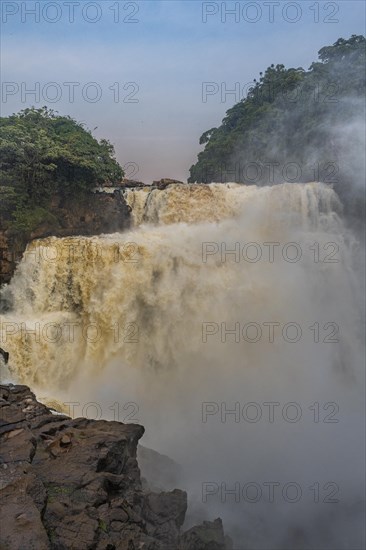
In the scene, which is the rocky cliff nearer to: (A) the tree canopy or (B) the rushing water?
(B) the rushing water

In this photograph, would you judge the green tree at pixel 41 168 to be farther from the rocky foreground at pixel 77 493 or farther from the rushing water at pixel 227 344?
the rocky foreground at pixel 77 493

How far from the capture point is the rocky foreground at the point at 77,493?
526 centimetres

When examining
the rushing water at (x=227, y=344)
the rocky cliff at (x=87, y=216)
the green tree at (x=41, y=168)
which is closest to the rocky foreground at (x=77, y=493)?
the rushing water at (x=227, y=344)

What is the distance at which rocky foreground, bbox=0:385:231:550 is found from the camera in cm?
526

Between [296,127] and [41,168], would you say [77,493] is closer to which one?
[41,168]

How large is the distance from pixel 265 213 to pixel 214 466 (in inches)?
441

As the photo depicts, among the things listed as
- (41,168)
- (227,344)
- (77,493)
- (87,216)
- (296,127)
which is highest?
(296,127)

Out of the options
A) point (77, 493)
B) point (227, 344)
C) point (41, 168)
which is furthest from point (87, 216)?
point (77, 493)

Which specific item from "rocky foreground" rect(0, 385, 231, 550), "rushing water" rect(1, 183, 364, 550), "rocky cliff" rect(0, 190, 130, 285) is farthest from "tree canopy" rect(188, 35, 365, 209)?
"rocky foreground" rect(0, 385, 231, 550)

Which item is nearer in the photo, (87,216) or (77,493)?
(77,493)

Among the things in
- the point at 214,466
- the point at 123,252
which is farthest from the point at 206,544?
the point at 123,252

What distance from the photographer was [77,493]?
612cm

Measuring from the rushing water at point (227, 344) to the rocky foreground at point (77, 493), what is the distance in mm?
3004

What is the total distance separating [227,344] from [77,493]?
10334mm
